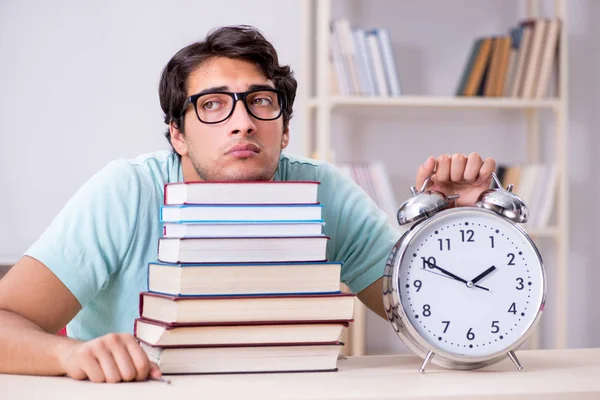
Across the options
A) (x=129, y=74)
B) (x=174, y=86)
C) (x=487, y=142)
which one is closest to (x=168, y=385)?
(x=174, y=86)

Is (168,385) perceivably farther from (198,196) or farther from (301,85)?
(301,85)

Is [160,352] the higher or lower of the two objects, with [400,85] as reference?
lower

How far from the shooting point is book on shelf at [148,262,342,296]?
110cm

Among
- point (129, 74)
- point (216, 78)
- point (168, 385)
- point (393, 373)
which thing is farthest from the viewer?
point (129, 74)

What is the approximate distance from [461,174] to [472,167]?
0.07 ft

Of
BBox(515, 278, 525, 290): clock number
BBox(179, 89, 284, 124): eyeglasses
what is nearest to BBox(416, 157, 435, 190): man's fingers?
BBox(515, 278, 525, 290): clock number

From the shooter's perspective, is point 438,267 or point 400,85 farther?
point 400,85

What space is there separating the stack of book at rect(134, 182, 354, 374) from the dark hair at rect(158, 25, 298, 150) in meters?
0.58

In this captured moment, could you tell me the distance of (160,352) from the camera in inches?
43.8

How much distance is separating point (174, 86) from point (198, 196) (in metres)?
0.69

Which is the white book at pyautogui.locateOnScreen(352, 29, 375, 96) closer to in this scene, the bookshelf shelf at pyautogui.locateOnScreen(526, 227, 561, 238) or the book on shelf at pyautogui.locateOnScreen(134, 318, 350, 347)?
the bookshelf shelf at pyautogui.locateOnScreen(526, 227, 561, 238)

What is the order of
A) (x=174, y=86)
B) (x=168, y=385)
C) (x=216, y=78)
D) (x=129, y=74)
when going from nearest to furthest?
(x=168, y=385)
(x=216, y=78)
(x=174, y=86)
(x=129, y=74)

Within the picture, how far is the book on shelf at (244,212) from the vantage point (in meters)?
1.12

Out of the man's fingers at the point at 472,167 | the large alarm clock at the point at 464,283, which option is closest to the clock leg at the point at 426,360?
the large alarm clock at the point at 464,283
